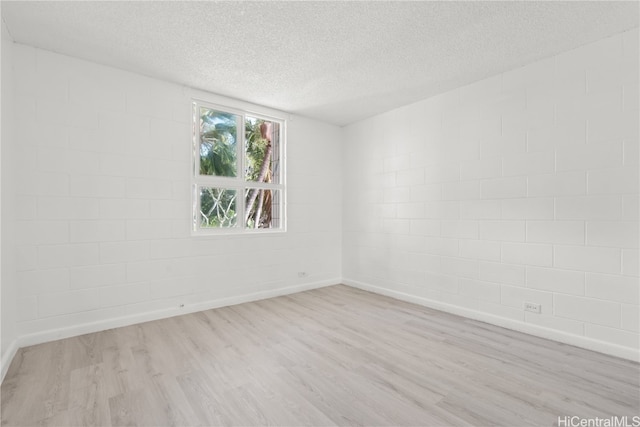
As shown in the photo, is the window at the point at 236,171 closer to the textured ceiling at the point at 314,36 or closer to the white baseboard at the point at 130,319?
the textured ceiling at the point at 314,36

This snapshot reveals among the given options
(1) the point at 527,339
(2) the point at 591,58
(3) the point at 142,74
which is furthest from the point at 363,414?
(3) the point at 142,74

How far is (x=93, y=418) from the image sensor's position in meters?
1.72

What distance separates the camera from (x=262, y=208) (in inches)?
174

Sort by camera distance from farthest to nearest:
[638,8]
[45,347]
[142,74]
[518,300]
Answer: [142,74] < [518,300] < [45,347] < [638,8]

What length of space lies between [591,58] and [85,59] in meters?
4.77

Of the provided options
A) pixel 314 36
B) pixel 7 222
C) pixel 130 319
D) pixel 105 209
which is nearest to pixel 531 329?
pixel 314 36

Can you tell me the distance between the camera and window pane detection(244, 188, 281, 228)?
427 cm

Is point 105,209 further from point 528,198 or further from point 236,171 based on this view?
point 528,198

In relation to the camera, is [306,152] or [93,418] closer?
[93,418]

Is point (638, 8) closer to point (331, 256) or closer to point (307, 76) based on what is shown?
A: point (307, 76)

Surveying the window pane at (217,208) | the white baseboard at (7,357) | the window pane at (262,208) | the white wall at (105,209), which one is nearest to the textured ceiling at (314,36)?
the white wall at (105,209)

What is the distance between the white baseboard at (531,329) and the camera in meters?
2.46

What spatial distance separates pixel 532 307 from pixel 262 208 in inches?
136

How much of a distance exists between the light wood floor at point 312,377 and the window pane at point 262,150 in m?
2.11
